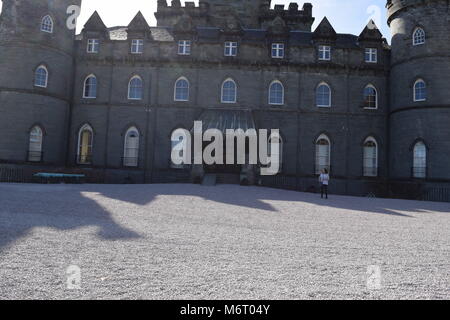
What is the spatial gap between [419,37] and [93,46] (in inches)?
952

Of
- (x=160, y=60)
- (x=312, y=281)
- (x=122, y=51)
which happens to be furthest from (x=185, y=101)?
(x=312, y=281)

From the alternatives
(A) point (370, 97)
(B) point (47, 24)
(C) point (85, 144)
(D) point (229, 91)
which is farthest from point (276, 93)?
(B) point (47, 24)

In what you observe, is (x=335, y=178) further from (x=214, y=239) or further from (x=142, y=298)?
(x=142, y=298)

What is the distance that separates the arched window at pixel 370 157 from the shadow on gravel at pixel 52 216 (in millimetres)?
19650

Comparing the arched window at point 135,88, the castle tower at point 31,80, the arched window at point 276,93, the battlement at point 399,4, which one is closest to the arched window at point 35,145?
the castle tower at point 31,80

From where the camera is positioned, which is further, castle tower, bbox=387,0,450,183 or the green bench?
castle tower, bbox=387,0,450,183

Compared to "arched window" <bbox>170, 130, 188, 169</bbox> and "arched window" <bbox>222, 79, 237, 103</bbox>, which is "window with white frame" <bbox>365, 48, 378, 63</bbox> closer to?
"arched window" <bbox>222, 79, 237, 103</bbox>

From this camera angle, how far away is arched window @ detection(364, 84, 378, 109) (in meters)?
24.1

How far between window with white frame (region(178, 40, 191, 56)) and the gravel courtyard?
16601mm

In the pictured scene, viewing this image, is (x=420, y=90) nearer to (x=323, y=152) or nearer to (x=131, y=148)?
(x=323, y=152)

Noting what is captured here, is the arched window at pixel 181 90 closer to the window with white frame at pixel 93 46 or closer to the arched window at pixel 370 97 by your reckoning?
the window with white frame at pixel 93 46

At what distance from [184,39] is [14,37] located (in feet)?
38.9

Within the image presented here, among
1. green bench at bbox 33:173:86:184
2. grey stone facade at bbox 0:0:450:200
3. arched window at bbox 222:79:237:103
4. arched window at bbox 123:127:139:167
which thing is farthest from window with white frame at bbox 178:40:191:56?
green bench at bbox 33:173:86:184
